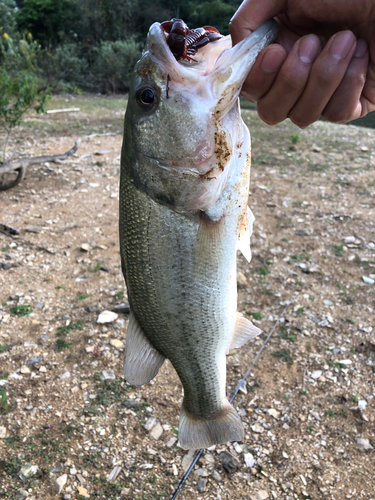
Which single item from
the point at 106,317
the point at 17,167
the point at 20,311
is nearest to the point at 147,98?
the point at 106,317

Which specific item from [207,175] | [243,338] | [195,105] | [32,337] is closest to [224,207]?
[207,175]

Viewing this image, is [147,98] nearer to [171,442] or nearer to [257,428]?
[171,442]

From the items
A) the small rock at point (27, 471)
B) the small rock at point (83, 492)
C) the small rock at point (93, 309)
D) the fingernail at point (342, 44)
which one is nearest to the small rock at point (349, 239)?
the small rock at point (93, 309)

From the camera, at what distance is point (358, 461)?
2.62m

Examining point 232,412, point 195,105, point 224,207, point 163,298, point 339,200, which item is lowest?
point 339,200

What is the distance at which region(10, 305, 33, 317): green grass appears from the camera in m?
3.71

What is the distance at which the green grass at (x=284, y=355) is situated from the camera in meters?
3.39

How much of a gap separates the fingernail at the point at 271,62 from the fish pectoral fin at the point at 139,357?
1103mm

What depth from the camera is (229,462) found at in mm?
2602

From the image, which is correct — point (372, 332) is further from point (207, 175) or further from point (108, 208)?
point (108, 208)

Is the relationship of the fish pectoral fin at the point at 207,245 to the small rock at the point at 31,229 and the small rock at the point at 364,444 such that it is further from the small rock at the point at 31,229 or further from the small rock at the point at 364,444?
the small rock at the point at 31,229

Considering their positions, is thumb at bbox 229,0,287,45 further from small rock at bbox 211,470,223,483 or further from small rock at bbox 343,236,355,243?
small rock at bbox 343,236,355,243

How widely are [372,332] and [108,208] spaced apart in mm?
3791

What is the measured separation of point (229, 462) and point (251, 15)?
2.56m
